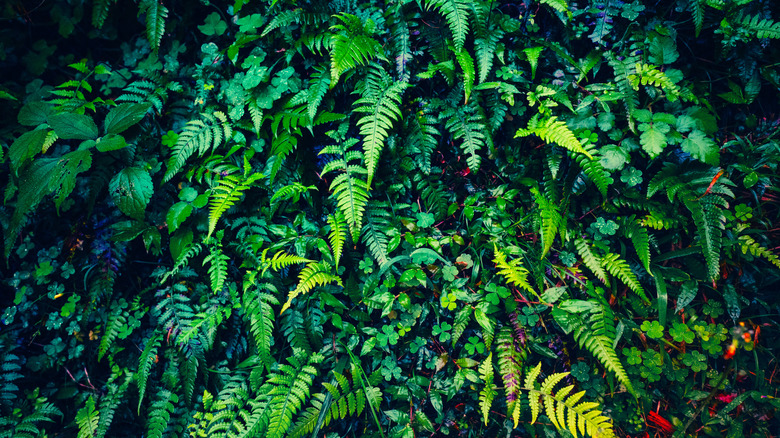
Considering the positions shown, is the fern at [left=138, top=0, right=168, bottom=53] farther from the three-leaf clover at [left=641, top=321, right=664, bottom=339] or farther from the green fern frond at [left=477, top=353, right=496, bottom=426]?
the three-leaf clover at [left=641, top=321, right=664, bottom=339]

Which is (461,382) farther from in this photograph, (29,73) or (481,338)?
(29,73)

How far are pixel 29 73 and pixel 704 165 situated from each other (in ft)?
16.8

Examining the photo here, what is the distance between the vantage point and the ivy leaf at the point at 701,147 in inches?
93.7

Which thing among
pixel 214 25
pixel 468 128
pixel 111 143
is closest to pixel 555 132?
pixel 468 128

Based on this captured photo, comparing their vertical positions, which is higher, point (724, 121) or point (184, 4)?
point (184, 4)

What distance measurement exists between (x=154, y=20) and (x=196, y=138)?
935 mm

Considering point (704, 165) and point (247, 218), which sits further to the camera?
point (247, 218)

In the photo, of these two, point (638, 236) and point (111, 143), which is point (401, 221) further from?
point (111, 143)

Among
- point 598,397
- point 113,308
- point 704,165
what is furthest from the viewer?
point 113,308

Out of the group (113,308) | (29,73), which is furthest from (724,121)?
(29,73)

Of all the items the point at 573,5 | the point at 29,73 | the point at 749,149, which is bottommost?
the point at 749,149

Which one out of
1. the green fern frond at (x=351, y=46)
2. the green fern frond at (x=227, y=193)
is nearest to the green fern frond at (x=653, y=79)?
the green fern frond at (x=351, y=46)

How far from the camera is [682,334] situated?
2652 millimetres

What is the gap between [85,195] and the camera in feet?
9.67
